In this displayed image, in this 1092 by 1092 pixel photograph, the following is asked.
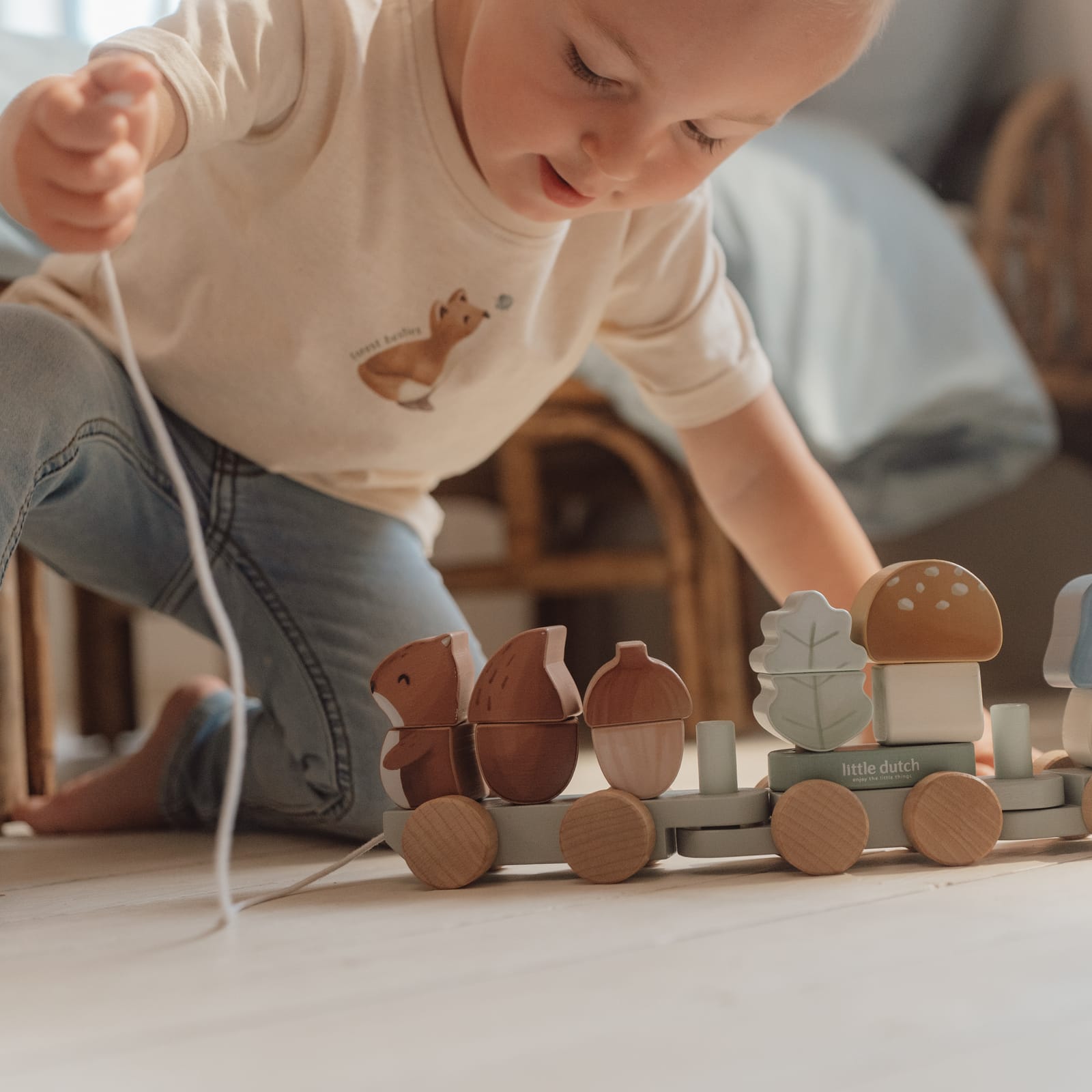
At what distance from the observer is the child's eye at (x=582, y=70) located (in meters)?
0.61

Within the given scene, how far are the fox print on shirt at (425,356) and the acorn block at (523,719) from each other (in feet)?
0.85

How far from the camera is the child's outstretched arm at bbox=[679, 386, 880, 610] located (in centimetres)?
83

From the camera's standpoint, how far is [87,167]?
1.48 feet

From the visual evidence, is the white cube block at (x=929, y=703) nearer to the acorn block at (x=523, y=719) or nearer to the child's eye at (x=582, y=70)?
the acorn block at (x=523, y=719)

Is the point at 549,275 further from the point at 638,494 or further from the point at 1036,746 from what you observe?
the point at 638,494

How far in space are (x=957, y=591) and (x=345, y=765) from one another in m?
0.42

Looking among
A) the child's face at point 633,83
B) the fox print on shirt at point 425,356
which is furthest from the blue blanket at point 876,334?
the child's face at point 633,83

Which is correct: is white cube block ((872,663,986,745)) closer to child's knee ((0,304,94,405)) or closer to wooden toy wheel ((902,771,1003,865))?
wooden toy wheel ((902,771,1003,865))

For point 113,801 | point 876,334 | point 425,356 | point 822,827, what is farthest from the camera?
point 876,334

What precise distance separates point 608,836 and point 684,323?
1.36 feet

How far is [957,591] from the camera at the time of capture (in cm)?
Answer: 59

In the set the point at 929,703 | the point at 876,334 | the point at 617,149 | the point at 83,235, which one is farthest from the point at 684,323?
the point at 876,334

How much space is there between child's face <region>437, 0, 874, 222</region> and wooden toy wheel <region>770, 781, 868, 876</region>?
0.32m

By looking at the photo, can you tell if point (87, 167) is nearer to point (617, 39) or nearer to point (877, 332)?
point (617, 39)
